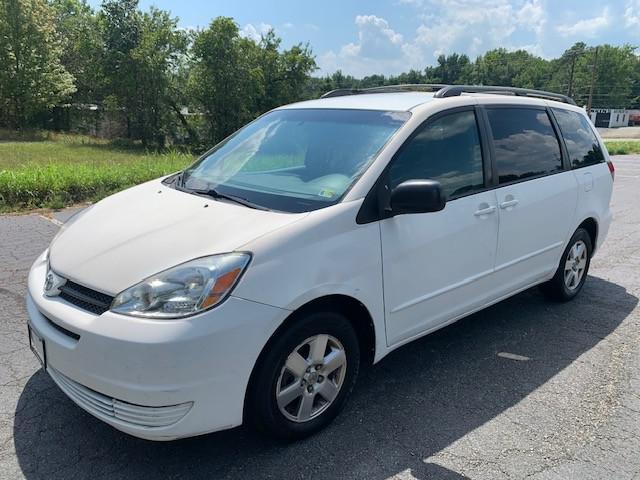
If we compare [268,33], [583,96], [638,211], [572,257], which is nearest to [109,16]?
[268,33]

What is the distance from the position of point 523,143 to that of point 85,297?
3.28 m

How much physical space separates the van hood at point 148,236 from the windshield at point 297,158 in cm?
22

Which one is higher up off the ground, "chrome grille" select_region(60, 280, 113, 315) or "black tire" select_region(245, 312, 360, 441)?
"chrome grille" select_region(60, 280, 113, 315)

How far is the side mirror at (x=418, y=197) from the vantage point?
2.81 metres

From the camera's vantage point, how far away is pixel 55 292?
8.80 ft

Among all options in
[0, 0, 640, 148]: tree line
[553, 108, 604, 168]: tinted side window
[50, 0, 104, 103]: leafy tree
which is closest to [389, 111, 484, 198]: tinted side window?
[553, 108, 604, 168]: tinted side window

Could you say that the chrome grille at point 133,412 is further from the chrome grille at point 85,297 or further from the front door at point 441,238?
the front door at point 441,238

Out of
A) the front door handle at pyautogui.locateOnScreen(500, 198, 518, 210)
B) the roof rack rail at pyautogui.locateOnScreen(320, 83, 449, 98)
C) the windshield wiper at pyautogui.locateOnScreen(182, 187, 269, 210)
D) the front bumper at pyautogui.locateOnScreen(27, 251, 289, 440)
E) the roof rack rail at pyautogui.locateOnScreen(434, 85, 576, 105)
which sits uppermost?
the roof rack rail at pyautogui.locateOnScreen(320, 83, 449, 98)

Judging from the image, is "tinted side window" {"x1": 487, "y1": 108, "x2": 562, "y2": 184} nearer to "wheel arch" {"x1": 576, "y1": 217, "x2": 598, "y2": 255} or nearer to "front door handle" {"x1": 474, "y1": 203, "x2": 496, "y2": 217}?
"front door handle" {"x1": 474, "y1": 203, "x2": 496, "y2": 217}

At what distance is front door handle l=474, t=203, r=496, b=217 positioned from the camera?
11.6ft

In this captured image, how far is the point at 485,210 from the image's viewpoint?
11.8 ft

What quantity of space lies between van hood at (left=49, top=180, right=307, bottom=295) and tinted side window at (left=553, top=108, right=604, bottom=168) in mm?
3055

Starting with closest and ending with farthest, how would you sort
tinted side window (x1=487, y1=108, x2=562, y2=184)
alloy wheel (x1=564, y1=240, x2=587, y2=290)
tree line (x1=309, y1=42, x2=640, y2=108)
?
tinted side window (x1=487, y1=108, x2=562, y2=184)
alloy wheel (x1=564, y1=240, x2=587, y2=290)
tree line (x1=309, y1=42, x2=640, y2=108)

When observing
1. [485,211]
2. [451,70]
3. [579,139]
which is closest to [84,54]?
[579,139]
